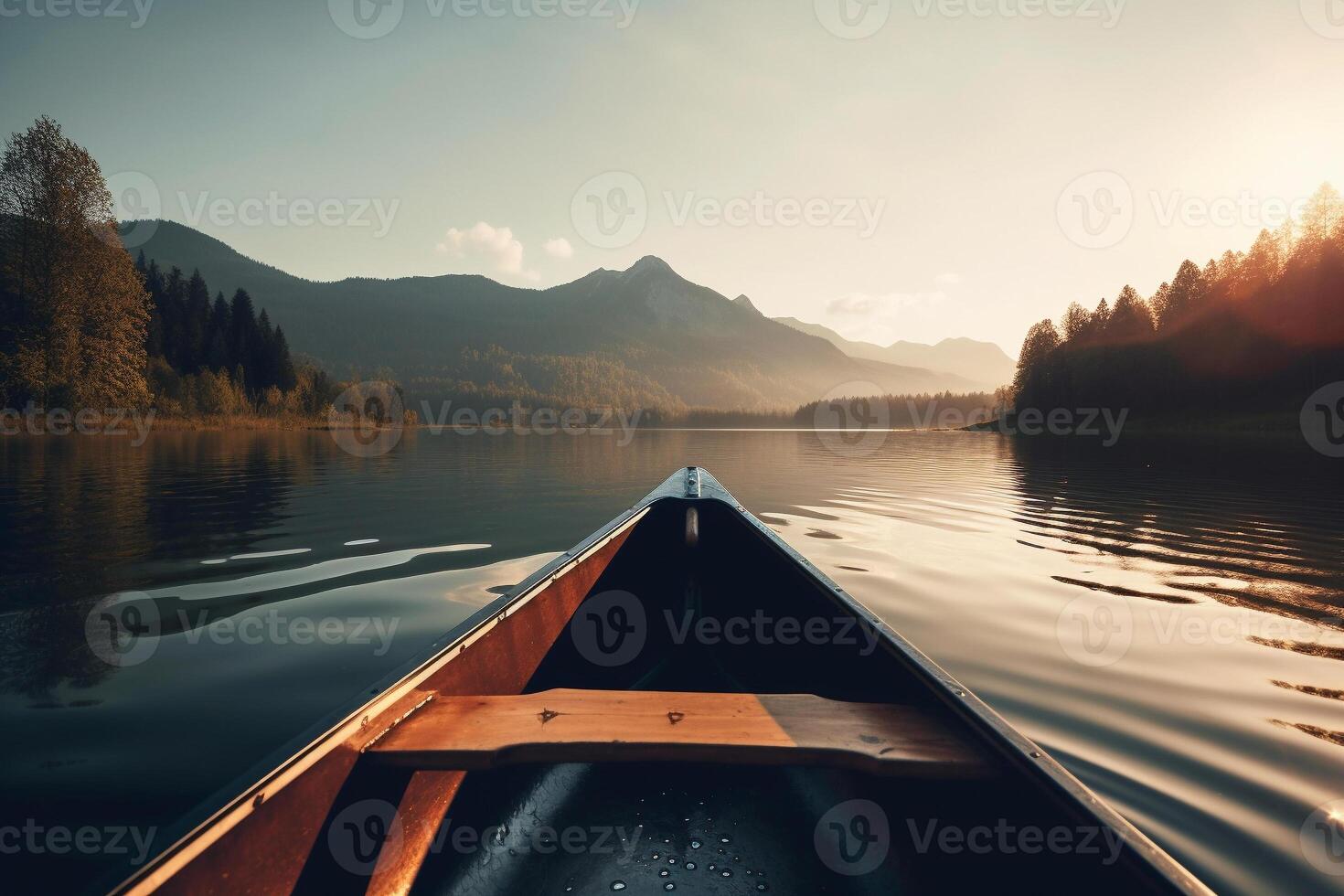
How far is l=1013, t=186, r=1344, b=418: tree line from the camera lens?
4872cm

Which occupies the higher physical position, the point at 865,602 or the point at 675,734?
the point at 675,734

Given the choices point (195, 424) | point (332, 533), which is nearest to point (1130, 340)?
point (332, 533)

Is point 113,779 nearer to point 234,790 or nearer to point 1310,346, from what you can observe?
point 234,790

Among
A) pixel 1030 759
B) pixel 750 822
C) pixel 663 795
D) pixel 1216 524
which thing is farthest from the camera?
pixel 1216 524

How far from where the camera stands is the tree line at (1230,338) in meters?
48.7

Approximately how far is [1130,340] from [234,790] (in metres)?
83.5

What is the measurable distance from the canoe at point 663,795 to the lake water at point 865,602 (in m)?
0.40

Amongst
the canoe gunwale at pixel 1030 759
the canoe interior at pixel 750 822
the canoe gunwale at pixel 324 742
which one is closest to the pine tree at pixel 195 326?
the canoe gunwale at pixel 324 742

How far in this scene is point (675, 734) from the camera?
2.18m

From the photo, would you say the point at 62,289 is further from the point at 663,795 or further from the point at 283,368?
the point at 663,795

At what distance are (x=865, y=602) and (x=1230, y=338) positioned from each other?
233ft

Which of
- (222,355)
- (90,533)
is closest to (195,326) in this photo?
(222,355)

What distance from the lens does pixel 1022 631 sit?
5379mm

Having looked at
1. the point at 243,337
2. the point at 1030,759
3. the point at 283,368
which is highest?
the point at 243,337
